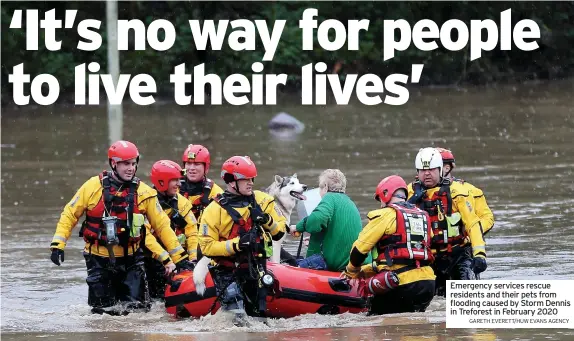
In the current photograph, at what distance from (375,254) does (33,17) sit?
101 feet

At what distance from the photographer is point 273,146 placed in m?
27.9

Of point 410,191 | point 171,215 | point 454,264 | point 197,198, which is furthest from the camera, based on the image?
point 197,198

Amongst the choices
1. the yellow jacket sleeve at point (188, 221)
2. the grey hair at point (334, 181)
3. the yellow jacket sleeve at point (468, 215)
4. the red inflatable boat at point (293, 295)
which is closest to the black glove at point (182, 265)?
the red inflatable boat at point (293, 295)

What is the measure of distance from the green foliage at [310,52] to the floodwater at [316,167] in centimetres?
315

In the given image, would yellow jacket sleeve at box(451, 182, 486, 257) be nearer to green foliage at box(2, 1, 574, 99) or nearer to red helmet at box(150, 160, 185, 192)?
red helmet at box(150, 160, 185, 192)

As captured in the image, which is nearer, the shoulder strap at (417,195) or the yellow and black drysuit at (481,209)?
the shoulder strap at (417,195)

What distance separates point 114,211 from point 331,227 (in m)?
2.18

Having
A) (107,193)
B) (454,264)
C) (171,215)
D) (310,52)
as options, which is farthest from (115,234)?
(310,52)

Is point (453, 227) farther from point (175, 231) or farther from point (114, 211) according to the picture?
point (114, 211)

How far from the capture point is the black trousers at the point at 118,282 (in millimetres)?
12469

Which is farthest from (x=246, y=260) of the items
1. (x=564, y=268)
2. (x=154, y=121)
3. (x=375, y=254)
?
(x=154, y=121)

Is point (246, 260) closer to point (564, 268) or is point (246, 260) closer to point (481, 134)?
point (564, 268)

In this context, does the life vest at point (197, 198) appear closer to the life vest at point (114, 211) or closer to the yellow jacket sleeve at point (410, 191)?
the life vest at point (114, 211)

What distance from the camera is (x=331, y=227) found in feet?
41.7
